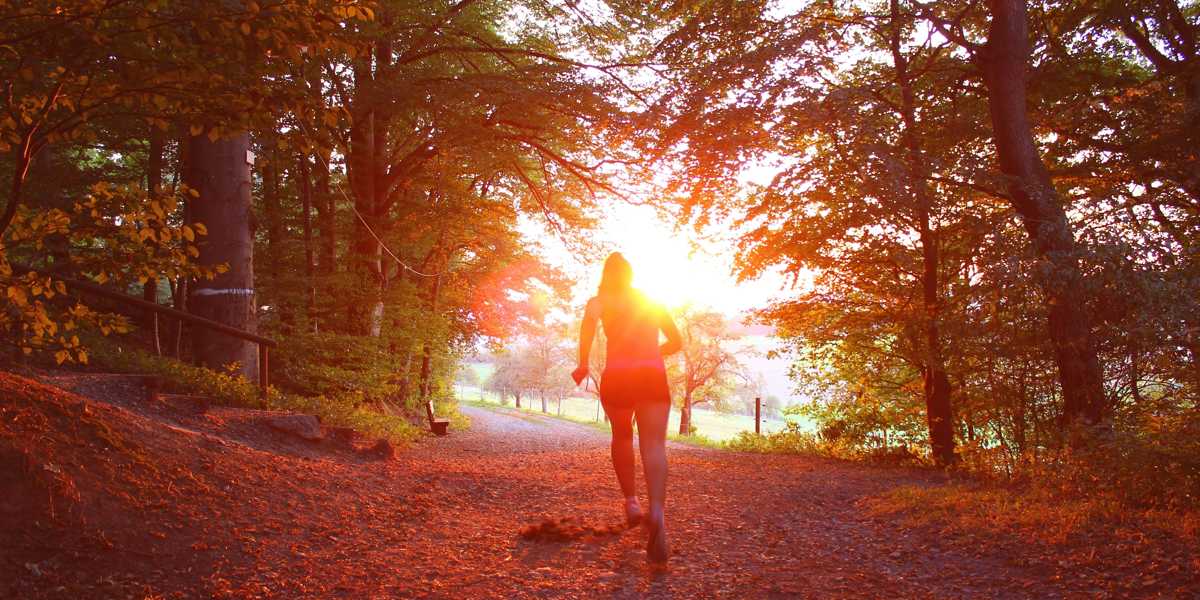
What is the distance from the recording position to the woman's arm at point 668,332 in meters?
4.73

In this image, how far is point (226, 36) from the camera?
357cm

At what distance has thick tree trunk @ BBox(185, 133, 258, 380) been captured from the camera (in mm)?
8797

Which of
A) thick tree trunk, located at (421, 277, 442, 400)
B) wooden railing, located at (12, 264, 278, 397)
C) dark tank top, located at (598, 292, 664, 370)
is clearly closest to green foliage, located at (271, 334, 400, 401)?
thick tree trunk, located at (421, 277, 442, 400)

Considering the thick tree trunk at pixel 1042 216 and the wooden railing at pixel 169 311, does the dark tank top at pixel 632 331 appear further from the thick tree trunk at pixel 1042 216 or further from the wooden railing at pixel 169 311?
the wooden railing at pixel 169 311

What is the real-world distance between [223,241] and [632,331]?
665 cm

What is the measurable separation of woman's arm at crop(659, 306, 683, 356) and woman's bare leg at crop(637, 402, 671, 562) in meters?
0.40

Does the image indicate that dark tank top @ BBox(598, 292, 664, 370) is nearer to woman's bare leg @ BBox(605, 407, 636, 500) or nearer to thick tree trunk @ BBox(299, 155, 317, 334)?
woman's bare leg @ BBox(605, 407, 636, 500)

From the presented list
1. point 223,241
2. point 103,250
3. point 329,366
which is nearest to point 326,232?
point 329,366

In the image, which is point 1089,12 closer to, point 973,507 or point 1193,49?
point 1193,49

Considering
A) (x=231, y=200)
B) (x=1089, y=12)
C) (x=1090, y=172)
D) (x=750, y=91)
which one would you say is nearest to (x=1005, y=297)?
(x=750, y=91)

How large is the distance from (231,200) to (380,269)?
6.13m

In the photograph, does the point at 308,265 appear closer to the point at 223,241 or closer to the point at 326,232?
the point at 326,232

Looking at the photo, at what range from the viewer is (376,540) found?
474 cm

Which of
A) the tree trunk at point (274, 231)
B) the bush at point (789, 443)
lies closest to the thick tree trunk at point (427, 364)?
the tree trunk at point (274, 231)
